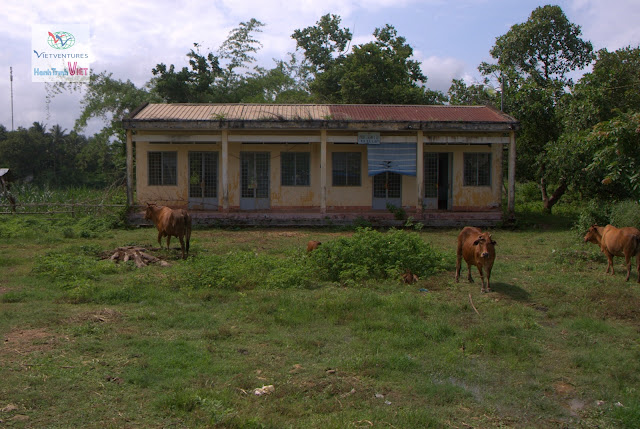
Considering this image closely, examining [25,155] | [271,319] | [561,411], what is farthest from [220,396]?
[25,155]

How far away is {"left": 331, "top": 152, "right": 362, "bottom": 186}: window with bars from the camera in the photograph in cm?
1953

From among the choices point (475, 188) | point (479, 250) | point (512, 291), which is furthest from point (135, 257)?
point (475, 188)

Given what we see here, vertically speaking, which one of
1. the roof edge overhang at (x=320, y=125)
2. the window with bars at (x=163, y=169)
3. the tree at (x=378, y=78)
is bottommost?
the window with bars at (x=163, y=169)

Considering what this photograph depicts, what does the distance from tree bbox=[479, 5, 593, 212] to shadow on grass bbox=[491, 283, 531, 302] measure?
33.0 ft

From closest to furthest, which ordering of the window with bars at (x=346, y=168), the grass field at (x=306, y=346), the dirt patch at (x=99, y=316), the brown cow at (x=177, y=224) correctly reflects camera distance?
the grass field at (x=306, y=346) → the dirt patch at (x=99, y=316) → the brown cow at (x=177, y=224) → the window with bars at (x=346, y=168)

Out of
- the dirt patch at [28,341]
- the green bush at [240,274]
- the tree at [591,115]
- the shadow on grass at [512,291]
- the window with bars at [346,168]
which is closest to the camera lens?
the dirt patch at [28,341]

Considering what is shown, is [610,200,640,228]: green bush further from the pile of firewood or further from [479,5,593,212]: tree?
Answer: the pile of firewood

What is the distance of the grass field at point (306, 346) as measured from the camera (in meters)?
4.60

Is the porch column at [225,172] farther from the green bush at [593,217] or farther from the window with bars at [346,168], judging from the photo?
the green bush at [593,217]

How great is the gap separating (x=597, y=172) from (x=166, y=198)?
45.1 ft

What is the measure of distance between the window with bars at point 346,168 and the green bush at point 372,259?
9.27 metres

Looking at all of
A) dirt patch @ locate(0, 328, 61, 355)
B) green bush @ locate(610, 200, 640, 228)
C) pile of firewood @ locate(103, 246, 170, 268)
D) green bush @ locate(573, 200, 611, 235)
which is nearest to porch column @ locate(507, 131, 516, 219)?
green bush @ locate(573, 200, 611, 235)

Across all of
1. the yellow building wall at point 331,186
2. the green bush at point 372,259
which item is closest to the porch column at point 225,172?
the yellow building wall at point 331,186

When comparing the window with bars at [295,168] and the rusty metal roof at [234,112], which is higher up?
the rusty metal roof at [234,112]
